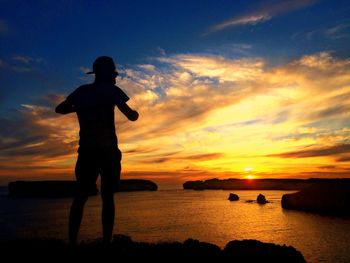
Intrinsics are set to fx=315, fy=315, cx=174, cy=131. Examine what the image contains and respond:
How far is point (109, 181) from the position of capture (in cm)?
536

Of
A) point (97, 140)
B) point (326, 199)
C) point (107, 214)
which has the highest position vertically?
point (97, 140)

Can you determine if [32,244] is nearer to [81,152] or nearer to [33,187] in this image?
[81,152]

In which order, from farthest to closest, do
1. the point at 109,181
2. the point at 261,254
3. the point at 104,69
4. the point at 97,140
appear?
the point at 261,254 → the point at 104,69 → the point at 109,181 → the point at 97,140

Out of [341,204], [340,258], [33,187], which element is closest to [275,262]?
[340,258]

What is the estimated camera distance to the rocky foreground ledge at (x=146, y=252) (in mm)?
5539

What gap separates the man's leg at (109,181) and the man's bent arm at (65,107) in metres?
1.02

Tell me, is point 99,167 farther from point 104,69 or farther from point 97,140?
point 104,69

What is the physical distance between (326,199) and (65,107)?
7324 centimetres

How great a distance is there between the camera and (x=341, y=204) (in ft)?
212

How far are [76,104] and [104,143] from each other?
83 cm

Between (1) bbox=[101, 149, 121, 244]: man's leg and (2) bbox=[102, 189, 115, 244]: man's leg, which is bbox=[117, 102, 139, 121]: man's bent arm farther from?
(2) bbox=[102, 189, 115, 244]: man's leg

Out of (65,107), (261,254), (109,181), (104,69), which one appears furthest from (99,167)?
(261,254)

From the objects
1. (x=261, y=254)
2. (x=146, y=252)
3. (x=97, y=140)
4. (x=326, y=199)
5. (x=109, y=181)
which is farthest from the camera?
(x=326, y=199)

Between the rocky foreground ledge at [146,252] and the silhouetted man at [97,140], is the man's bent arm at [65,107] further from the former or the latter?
the rocky foreground ledge at [146,252]
